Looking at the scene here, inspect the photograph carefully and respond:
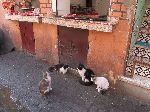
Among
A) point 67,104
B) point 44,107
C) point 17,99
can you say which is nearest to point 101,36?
point 67,104

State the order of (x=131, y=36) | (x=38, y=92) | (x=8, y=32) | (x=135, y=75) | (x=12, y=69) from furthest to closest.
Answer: (x=8, y=32), (x=12, y=69), (x=38, y=92), (x=135, y=75), (x=131, y=36)

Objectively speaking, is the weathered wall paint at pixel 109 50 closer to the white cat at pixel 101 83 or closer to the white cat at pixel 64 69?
the white cat at pixel 101 83

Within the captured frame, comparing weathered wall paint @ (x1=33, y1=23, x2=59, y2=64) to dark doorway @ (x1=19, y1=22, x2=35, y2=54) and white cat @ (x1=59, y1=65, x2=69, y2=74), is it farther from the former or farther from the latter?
white cat @ (x1=59, y1=65, x2=69, y2=74)

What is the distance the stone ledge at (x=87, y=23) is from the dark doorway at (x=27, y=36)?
4.69ft

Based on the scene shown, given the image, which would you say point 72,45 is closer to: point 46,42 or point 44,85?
point 46,42

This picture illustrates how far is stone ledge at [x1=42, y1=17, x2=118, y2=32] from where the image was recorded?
184 inches

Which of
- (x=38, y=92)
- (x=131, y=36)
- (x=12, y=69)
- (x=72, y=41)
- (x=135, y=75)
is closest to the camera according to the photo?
(x=131, y=36)

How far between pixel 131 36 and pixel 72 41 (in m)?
1.98

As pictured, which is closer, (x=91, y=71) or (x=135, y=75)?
(x=135, y=75)

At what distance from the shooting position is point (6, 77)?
20.3 ft

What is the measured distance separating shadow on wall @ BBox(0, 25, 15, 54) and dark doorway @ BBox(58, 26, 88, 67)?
312 centimetres

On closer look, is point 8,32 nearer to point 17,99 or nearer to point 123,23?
point 17,99

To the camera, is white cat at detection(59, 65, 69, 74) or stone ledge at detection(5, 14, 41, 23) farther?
stone ledge at detection(5, 14, 41, 23)

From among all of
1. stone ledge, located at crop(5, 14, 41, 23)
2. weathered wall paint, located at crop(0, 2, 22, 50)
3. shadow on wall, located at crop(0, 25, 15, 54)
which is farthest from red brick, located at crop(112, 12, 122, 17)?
shadow on wall, located at crop(0, 25, 15, 54)
